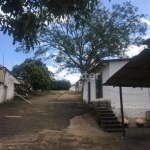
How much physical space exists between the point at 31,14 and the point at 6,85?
17.5 metres

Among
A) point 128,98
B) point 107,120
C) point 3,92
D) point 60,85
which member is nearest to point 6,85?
point 3,92

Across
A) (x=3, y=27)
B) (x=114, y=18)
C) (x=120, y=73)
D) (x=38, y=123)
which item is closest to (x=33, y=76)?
(x=114, y=18)

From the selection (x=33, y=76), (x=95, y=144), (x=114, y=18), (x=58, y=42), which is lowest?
(x=95, y=144)

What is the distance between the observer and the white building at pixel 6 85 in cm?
1878

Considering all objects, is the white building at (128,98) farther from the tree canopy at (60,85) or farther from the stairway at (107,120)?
the tree canopy at (60,85)

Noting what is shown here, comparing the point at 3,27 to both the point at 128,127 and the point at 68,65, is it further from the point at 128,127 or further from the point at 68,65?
the point at 68,65

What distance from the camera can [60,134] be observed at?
9.23 meters

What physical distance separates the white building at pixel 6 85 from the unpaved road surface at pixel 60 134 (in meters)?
5.48

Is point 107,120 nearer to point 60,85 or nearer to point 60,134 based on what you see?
point 60,134

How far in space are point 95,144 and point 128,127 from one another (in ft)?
16.1

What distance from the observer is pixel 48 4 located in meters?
3.90

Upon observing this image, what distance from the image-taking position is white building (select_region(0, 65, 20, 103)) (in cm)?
1878

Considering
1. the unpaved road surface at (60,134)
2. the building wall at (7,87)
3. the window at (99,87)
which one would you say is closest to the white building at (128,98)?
the window at (99,87)

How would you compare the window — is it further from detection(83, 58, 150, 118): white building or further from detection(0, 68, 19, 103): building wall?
detection(0, 68, 19, 103): building wall
